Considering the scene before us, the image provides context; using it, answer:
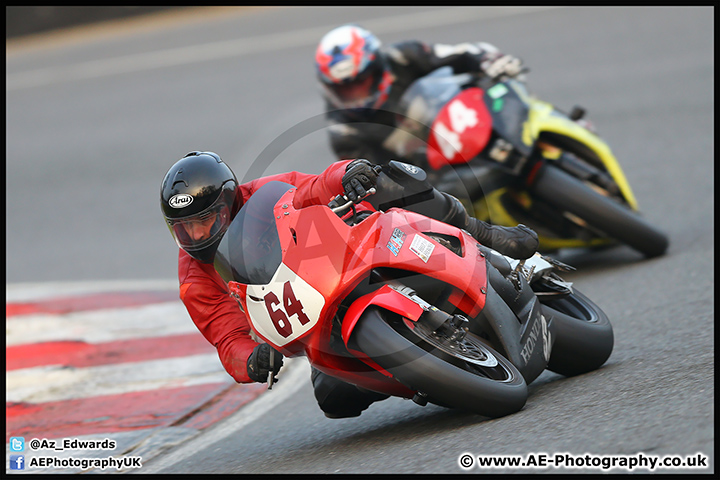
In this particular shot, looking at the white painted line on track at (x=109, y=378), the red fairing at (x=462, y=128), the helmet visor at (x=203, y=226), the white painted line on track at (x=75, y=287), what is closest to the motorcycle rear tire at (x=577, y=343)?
the helmet visor at (x=203, y=226)

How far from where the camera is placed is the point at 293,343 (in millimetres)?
3816

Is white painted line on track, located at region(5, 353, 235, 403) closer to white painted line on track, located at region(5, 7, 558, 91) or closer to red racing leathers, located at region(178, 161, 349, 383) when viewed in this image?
red racing leathers, located at region(178, 161, 349, 383)

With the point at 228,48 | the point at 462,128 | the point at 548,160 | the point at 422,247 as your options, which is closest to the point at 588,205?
the point at 548,160

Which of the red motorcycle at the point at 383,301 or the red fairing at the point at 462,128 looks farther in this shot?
the red fairing at the point at 462,128

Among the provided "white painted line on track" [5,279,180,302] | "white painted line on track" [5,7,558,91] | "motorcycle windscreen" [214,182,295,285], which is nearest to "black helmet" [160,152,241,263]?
"motorcycle windscreen" [214,182,295,285]

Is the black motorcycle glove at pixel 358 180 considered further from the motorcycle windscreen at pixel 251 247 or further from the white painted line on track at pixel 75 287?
the white painted line on track at pixel 75 287

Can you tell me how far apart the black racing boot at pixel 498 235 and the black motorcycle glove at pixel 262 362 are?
108 centimetres

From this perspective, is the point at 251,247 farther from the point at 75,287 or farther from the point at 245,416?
the point at 75,287

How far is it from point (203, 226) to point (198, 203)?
0.11 meters

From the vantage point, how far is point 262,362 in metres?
3.93

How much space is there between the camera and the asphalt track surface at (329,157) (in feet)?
12.5

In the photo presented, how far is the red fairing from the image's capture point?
6.35 m

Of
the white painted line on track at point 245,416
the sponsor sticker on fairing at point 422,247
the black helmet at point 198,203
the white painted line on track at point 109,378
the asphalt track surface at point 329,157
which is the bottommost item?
the white painted line on track at point 109,378

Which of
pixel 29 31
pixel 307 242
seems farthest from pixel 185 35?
pixel 307 242
